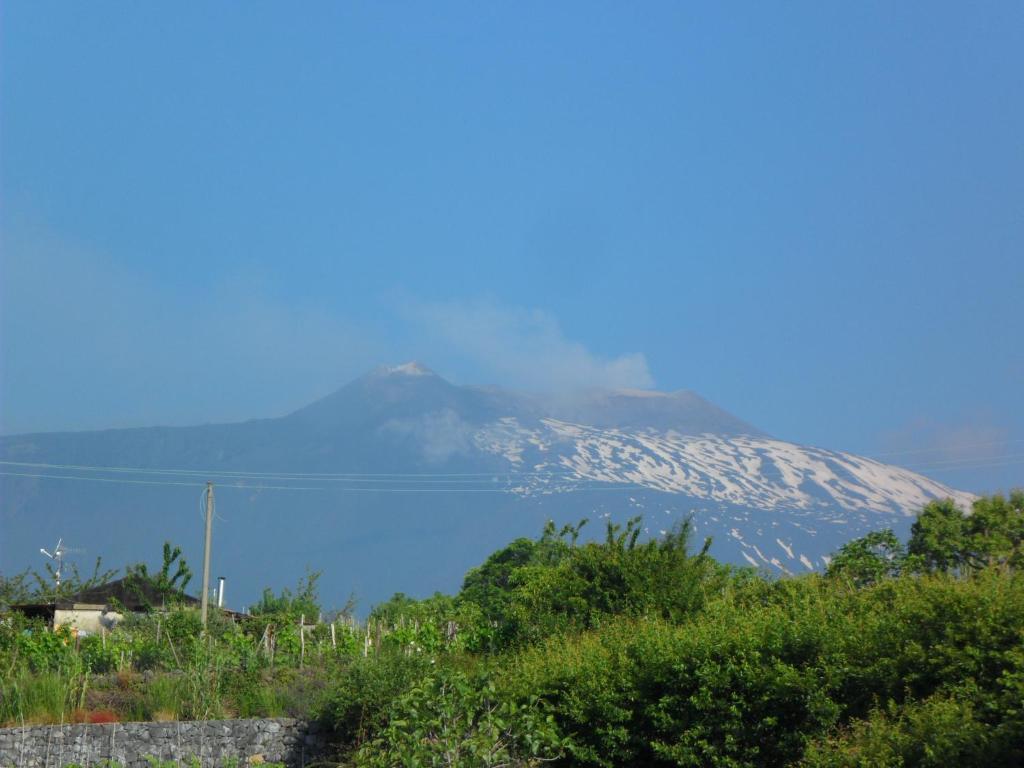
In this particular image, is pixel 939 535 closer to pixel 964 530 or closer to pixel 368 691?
pixel 964 530

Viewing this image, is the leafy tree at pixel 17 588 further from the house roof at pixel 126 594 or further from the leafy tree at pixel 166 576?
the leafy tree at pixel 166 576

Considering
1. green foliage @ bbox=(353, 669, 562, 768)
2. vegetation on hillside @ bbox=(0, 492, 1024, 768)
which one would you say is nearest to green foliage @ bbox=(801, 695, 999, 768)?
vegetation on hillside @ bbox=(0, 492, 1024, 768)

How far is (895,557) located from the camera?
144 feet

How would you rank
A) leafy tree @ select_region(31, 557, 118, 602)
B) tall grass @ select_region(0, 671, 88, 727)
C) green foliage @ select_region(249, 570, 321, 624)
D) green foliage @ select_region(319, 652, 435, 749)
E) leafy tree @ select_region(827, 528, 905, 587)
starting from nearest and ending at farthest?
green foliage @ select_region(319, 652, 435, 749) < tall grass @ select_region(0, 671, 88, 727) < green foliage @ select_region(249, 570, 321, 624) < leafy tree @ select_region(827, 528, 905, 587) < leafy tree @ select_region(31, 557, 118, 602)

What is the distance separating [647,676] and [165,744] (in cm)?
907

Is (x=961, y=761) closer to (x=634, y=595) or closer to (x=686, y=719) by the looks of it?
(x=686, y=719)

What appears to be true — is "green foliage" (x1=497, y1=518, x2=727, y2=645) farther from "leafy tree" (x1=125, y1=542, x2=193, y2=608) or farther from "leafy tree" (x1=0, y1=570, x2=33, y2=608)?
"leafy tree" (x1=0, y1=570, x2=33, y2=608)

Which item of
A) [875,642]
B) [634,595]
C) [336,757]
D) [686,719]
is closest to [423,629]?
[634,595]

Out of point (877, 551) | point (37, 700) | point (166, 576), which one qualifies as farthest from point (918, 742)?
point (166, 576)

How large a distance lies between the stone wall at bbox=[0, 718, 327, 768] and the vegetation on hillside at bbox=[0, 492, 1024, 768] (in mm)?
666

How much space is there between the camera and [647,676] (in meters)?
15.1

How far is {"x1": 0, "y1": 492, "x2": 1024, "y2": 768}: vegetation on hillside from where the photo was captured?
39.1 feet

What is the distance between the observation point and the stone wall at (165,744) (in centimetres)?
1944

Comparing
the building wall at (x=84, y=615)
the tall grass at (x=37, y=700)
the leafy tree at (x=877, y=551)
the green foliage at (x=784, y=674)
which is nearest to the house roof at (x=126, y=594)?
the building wall at (x=84, y=615)
